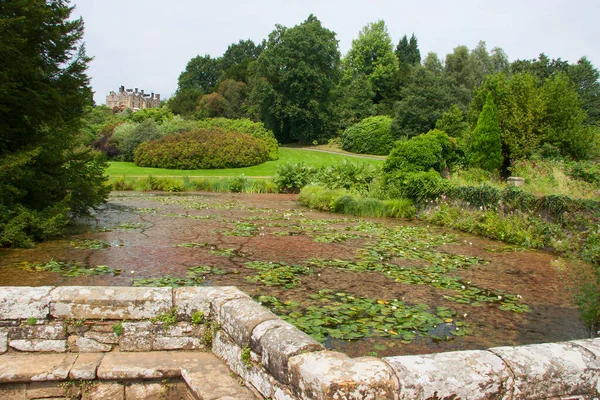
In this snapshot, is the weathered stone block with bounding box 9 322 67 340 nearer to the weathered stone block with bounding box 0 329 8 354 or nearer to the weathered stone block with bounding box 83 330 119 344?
the weathered stone block with bounding box 0 329 8 354

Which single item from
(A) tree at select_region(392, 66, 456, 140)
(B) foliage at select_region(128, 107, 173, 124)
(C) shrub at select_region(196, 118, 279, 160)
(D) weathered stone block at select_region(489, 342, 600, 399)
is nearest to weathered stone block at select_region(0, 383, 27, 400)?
(D) weathered stone block at select_region(489, 342, 600, 399)

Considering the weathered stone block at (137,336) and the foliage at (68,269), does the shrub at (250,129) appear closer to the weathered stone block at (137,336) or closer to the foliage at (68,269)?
the foliage at (68,269)

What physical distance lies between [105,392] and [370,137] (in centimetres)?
3867

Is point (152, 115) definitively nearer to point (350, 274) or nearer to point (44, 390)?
point (350, 274)

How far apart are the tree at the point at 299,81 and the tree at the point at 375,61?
8.13 m

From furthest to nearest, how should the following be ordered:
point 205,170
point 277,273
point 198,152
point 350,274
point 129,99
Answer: point 129,99 → point 198,152 → point 205,170 → point 350,274 → point 277,273

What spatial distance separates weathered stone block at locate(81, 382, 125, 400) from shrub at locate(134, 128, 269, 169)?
27208 mm

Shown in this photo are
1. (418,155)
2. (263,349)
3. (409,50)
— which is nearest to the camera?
(263,349)

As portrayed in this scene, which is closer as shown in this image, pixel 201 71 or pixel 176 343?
pixel 176 343

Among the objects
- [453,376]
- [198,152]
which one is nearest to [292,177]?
[198,152]

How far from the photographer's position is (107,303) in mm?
3215

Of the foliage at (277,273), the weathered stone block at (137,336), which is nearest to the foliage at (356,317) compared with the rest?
the foliage at (277,273)

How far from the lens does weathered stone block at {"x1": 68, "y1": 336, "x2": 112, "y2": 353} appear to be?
317 cm

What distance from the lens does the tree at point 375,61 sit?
5331cm
